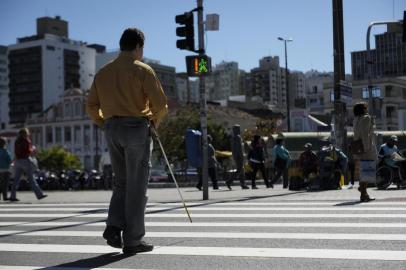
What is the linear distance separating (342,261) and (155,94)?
2.17m

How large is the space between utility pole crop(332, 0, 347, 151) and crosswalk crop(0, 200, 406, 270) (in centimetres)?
779

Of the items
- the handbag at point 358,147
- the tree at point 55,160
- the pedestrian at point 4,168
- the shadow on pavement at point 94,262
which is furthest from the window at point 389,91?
the shadow on pavement at point 94,262

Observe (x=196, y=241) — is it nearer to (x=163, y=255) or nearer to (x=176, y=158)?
(x=163, y=255)

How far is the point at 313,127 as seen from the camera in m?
49.7

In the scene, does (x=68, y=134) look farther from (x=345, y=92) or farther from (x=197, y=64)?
(x=197, y=64)

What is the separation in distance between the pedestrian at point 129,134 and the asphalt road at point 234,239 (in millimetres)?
243

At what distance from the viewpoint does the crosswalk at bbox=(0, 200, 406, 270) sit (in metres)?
5.23

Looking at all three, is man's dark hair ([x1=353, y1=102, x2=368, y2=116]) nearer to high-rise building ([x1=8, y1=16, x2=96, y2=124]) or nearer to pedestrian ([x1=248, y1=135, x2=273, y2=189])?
pedestrian ([x1=248, y1=135, x2=273, y2=189])

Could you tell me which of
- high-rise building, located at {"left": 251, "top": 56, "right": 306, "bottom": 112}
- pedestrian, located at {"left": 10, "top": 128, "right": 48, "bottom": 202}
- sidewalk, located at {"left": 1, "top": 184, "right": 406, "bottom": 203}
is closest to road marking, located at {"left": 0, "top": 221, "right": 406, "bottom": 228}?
sidewalk, located at {"left": 1, "top": 184, "right": 406, "bottom": 203}

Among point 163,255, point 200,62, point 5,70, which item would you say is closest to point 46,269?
point 163,255

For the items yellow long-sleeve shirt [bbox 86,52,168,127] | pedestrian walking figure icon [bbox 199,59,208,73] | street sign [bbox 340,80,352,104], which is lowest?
yellow long-sleeve shirt [bbox 86,52,168,127]

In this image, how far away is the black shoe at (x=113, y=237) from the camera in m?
5.72

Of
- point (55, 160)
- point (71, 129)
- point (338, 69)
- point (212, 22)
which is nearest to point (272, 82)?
point (71, 129)

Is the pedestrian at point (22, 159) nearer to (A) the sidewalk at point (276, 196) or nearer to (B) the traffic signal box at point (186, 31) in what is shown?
(A) the sidewalk at point (276, 196)
